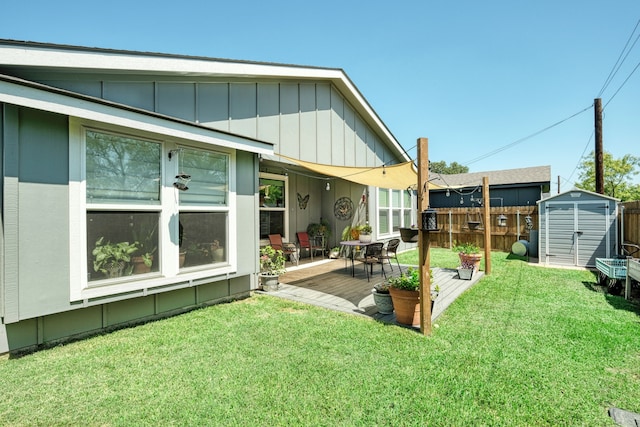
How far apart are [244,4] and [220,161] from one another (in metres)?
5.64

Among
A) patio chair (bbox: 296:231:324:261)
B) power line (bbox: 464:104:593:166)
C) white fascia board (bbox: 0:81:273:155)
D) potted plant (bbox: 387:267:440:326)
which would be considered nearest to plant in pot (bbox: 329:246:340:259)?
patio chair (bbox: 296:231:324:261)

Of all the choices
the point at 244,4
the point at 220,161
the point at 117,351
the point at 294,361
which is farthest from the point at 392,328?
the point at 244,4

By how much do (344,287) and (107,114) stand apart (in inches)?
193

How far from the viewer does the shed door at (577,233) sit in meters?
7.94

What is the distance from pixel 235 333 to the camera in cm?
→ 374

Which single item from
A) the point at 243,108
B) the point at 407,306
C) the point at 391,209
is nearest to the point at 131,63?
the point at 243,108

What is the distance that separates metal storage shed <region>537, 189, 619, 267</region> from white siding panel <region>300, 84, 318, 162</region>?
734cm

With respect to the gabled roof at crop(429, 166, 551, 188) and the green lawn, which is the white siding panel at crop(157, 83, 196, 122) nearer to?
the green lawn

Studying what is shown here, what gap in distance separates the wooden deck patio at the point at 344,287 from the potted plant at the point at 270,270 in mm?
206

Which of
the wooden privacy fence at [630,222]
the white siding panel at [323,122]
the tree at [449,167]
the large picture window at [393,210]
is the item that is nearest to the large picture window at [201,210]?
the white siding panel at [323,122]

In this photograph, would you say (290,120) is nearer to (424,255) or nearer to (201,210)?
(201,210)

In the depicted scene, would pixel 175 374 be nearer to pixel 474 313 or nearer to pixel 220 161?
pixel 220 161

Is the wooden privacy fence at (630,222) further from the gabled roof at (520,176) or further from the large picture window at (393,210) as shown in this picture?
the gabled roof at (520,176)

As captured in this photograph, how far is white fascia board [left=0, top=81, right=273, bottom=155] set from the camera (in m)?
2.77
